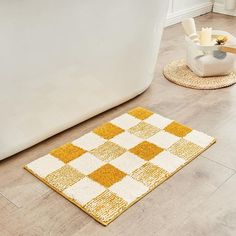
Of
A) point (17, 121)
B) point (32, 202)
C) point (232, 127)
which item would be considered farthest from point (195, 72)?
point (32, 202)

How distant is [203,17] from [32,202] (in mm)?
2640

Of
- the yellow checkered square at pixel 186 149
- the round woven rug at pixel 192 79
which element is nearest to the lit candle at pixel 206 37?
the round woven rug at pixel 192 79

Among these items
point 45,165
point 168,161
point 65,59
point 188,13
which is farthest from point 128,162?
point 188,13

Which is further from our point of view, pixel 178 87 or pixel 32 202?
pixel 178 87

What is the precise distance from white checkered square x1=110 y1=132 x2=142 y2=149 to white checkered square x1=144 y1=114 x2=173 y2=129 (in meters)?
0.14

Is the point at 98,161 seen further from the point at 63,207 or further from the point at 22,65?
the point at 22,65

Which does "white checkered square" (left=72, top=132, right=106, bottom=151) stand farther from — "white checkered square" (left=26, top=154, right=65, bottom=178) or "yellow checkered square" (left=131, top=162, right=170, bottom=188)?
"yellow checkered square" (left=131, top=162, right=170, bottom=188)

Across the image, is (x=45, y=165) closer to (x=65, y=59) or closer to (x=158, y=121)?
(x=65, y=59)

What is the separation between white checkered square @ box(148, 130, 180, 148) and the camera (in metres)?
1.52

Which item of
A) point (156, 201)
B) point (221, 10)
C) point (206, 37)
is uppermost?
point (206, 37)

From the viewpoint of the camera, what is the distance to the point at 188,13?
325cm

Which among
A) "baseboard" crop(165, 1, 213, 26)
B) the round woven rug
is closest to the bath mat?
the round woven rug

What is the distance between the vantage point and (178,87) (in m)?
2.03

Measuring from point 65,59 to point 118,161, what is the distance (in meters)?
0.44
